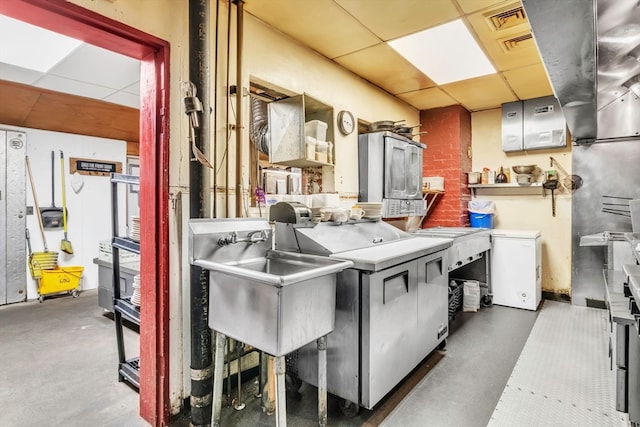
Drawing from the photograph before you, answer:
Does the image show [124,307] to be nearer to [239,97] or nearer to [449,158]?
[239,97]

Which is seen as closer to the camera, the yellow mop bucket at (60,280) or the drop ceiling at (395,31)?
the drop ceiling at (395,31)

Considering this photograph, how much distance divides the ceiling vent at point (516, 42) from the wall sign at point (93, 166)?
231 inches

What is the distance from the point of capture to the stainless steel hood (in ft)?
5.27

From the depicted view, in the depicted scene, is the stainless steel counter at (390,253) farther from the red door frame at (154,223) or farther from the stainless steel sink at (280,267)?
the red door frame at (154,223)

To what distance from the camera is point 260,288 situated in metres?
1.63

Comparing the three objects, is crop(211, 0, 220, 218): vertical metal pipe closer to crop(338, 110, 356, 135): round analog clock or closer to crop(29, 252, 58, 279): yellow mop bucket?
crop(338, 110, 356, 135): round analog clock

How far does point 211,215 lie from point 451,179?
→ 13.4 ft

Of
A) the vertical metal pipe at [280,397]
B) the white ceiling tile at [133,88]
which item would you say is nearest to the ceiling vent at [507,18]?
the vertical metal pipe at [280,397]

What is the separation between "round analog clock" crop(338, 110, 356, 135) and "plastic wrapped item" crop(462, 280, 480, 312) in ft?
→ 8.33

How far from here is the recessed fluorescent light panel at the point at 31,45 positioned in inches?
107

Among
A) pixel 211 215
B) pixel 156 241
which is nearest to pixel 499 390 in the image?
pixel 211 215

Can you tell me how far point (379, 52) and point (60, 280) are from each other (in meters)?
5.52

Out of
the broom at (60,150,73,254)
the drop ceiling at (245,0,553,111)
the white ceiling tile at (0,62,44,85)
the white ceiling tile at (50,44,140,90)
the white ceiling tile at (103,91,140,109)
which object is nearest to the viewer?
the drop ceiling at (245,0,553,111)

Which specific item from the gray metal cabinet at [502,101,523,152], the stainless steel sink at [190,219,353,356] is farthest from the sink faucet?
the gray metal cabinet at [502,101,523,152]
